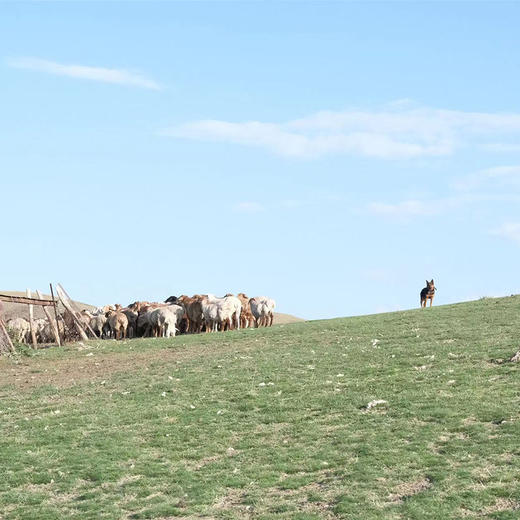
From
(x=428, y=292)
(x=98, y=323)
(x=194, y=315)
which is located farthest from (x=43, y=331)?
(x=428, y=292)

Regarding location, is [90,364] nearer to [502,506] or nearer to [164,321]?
[164,321]

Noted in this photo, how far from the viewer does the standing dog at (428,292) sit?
50219 mm

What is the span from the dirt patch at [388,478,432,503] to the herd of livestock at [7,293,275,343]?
30.7 meters

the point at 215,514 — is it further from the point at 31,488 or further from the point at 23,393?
the point at 23,393

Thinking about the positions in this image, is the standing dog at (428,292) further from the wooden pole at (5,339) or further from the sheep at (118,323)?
the wooden pole at (5,339)

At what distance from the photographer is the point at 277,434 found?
17.8 meters

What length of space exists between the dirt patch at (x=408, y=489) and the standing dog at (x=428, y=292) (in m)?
36.7

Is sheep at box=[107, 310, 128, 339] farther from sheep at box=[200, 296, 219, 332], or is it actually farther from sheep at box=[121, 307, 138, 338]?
sheep at box=[200, 296, 219, 332]

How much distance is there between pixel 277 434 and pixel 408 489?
4.40 m

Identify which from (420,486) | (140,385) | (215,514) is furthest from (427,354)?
(215,514)

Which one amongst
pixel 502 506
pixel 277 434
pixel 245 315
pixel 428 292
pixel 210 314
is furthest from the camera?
pixel 428 292

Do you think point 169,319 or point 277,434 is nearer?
point 277,434

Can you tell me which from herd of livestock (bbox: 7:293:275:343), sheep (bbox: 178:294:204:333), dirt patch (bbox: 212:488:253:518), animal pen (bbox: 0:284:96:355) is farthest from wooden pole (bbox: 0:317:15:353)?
dirt patch (bbox: 212:488:253:518)

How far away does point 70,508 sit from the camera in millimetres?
14375
